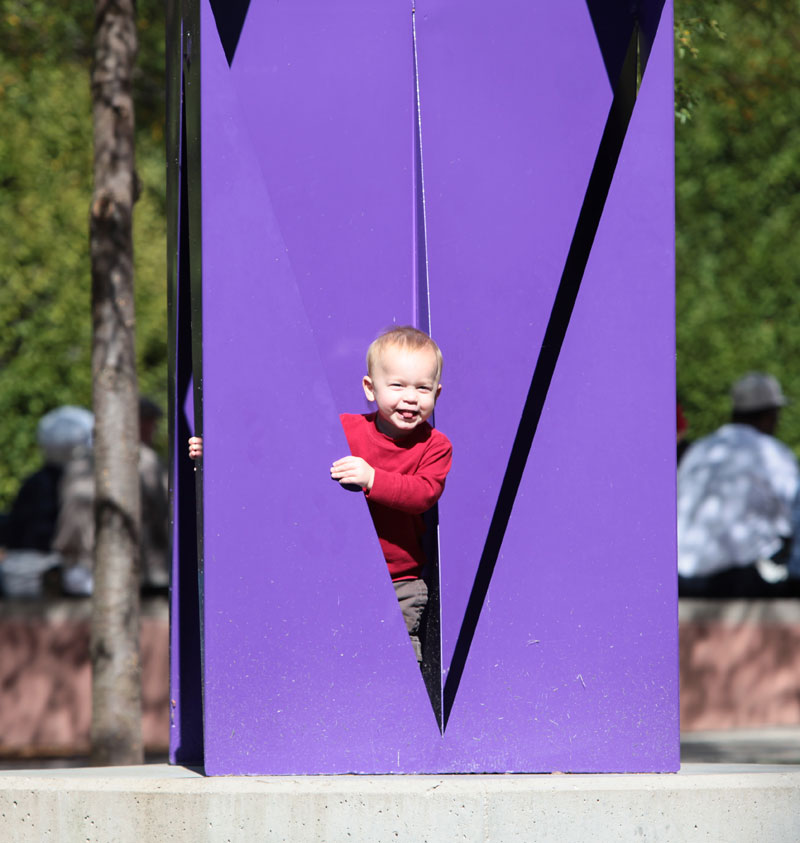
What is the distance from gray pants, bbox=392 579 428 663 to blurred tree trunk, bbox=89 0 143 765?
2.27 m

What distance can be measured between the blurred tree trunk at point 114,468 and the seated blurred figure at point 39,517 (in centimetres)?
322

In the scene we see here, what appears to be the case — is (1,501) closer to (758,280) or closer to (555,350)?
(758,280)

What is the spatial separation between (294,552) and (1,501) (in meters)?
16.4

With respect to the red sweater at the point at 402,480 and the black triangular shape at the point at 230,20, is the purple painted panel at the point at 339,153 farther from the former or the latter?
the red sweater at the point at 402,480

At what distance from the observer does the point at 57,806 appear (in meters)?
3.87

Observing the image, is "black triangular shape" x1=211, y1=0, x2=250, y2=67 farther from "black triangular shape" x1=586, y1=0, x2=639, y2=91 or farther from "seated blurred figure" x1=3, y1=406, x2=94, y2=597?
"seated blurred figure" x1=3, y1=406, x2=94, y2=597

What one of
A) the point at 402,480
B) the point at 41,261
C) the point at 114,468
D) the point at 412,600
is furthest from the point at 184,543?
the point at 41,261

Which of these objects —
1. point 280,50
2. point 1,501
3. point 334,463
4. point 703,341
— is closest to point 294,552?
point 334,463

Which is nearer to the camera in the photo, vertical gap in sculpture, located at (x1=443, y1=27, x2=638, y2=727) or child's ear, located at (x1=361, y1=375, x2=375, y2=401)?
child's ear, located at (x1=361, y1=375, x2=375, y2=401)

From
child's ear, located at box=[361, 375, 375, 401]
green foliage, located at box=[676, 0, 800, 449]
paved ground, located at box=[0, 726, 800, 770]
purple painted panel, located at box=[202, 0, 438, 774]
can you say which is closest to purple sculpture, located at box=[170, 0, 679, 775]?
purple painted panel, located at box=[202, 0, 438, 774]

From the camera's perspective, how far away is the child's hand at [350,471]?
4.04 metres

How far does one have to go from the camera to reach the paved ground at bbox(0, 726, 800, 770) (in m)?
8.11

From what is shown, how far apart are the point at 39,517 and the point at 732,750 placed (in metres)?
4.41

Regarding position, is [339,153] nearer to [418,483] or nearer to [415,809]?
[418,483]
